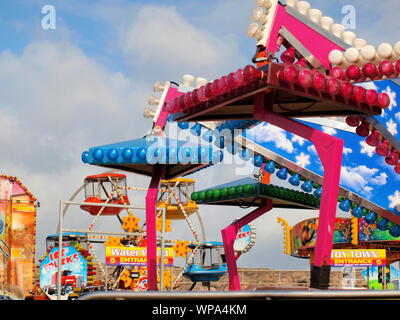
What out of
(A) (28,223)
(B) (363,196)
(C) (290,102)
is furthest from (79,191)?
(C) (290,102)

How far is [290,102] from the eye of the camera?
10562 mm

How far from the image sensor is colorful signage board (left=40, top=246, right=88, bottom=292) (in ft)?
73.5

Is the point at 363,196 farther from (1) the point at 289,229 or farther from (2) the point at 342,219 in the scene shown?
(1) the point at 289,229

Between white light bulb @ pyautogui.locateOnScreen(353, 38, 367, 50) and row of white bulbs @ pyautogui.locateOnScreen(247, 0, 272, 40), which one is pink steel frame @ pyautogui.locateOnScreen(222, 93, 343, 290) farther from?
white light bulb @ pyautogui.locateOnScreen(353, 38, 367, 50)

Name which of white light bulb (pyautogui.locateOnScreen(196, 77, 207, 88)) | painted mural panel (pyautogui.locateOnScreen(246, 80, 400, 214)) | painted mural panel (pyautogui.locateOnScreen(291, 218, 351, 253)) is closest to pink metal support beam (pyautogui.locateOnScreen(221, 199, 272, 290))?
painted mural panel (pyautogui.locateOnScreen(246, 80, 400, 214))

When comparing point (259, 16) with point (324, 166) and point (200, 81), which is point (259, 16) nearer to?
point (200, 81)

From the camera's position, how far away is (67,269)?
22.6 metres

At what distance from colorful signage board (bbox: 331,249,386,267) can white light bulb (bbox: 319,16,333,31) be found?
1050 cm

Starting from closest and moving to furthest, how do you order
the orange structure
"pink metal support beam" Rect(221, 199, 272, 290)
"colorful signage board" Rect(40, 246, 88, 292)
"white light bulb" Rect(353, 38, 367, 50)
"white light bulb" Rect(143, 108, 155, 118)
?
"white light bulb" Rect(353, 38, 367, 50) < "white light bulb" Rect(143, 108, 155, 118) < "pink metal support beam" Rect(221, 199, 272, 290) < the orange structure < "colorful signage board" Rect(40, 246, 88, 292)

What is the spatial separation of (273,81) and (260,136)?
25.5 feet

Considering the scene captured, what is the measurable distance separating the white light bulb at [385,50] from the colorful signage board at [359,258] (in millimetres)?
11886

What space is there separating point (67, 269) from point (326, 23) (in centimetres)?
1361

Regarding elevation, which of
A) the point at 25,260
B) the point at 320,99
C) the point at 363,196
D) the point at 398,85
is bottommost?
the point at 25,260
